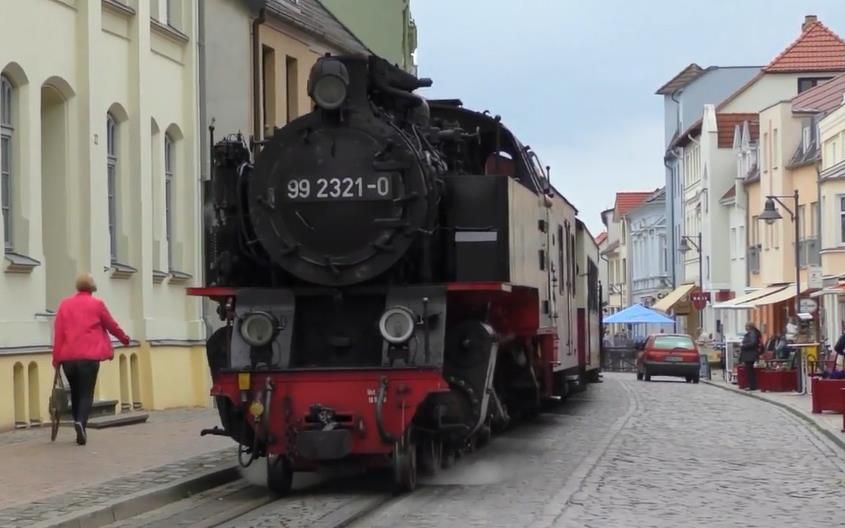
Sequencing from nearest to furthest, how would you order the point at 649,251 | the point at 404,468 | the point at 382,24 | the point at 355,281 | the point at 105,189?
the point at 404,468 < the point at 355,281 < the point at 105,189 < the point at 382,24 < the point at 649,251

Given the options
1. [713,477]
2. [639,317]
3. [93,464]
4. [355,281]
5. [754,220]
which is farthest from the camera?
[754,220]

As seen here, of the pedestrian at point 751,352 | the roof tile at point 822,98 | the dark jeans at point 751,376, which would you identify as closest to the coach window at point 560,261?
the pedestrian at point 751,352

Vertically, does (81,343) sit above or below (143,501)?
above

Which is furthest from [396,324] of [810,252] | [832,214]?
[810,252]

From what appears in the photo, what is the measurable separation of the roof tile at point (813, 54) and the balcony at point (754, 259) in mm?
10399

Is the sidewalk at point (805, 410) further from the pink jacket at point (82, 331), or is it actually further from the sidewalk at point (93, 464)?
the pink jacket at point (82, 331)

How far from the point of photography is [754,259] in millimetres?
63625

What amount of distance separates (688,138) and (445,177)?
6416 centimetres

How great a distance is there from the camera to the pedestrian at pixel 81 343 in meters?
16.0

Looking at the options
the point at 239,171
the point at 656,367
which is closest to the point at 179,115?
the point at 239,171

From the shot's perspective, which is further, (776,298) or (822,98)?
(822,98)

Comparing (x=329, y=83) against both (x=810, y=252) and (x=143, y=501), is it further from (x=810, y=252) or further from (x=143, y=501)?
(x=810, y=252)

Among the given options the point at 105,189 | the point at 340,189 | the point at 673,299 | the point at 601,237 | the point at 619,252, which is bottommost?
the point at 673,299

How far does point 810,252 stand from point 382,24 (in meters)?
16.2
